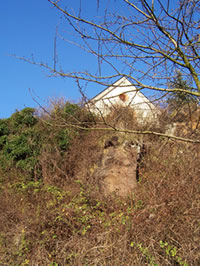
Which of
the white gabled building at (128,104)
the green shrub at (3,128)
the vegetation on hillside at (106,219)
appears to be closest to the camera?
the white gabled building at (128,104)

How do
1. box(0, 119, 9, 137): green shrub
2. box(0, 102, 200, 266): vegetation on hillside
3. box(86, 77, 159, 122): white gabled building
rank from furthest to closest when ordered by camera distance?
1. box(0, 119, 9, 137): green shrub
2. box(0, 102, 200, 266): vegetation on hillside
3. box(86, 77, 159, 122): white gabled building

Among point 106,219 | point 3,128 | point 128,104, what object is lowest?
point 106,219

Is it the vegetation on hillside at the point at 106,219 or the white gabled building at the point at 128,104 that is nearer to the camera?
the white gabled building at the point at 128,104


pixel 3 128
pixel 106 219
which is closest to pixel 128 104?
pixel 106 219

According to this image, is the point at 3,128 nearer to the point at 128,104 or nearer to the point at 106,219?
the point at 106,219

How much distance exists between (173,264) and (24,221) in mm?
2767

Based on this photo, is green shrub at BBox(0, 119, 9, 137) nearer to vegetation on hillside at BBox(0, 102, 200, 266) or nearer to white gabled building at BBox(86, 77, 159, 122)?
vegetation on hillside at BBox(0, 102, 200, 266)

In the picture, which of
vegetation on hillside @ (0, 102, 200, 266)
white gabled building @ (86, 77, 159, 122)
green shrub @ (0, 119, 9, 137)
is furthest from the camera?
green shrub @ (0, 119, 9, 137)

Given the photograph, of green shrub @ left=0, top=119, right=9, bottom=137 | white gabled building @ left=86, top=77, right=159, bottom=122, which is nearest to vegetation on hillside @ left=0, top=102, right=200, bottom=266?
white gabled building @ left=86, top=77, right=159, bottom=122

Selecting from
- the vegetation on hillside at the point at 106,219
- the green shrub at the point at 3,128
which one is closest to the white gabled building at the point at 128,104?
the vegetation on hillside at the point at 106,219

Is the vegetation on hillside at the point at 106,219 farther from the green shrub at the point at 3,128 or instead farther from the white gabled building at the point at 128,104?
the green shrub at the point at 3,128

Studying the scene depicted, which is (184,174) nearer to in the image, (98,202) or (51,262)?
(98,202)

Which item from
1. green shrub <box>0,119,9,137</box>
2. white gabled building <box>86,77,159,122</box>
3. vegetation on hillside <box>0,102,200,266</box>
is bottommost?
vegetation on hillside <box>0,102,200,266</box>

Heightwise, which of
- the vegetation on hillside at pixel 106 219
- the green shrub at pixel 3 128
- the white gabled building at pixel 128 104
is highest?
the green shrub at pixel 3 128
